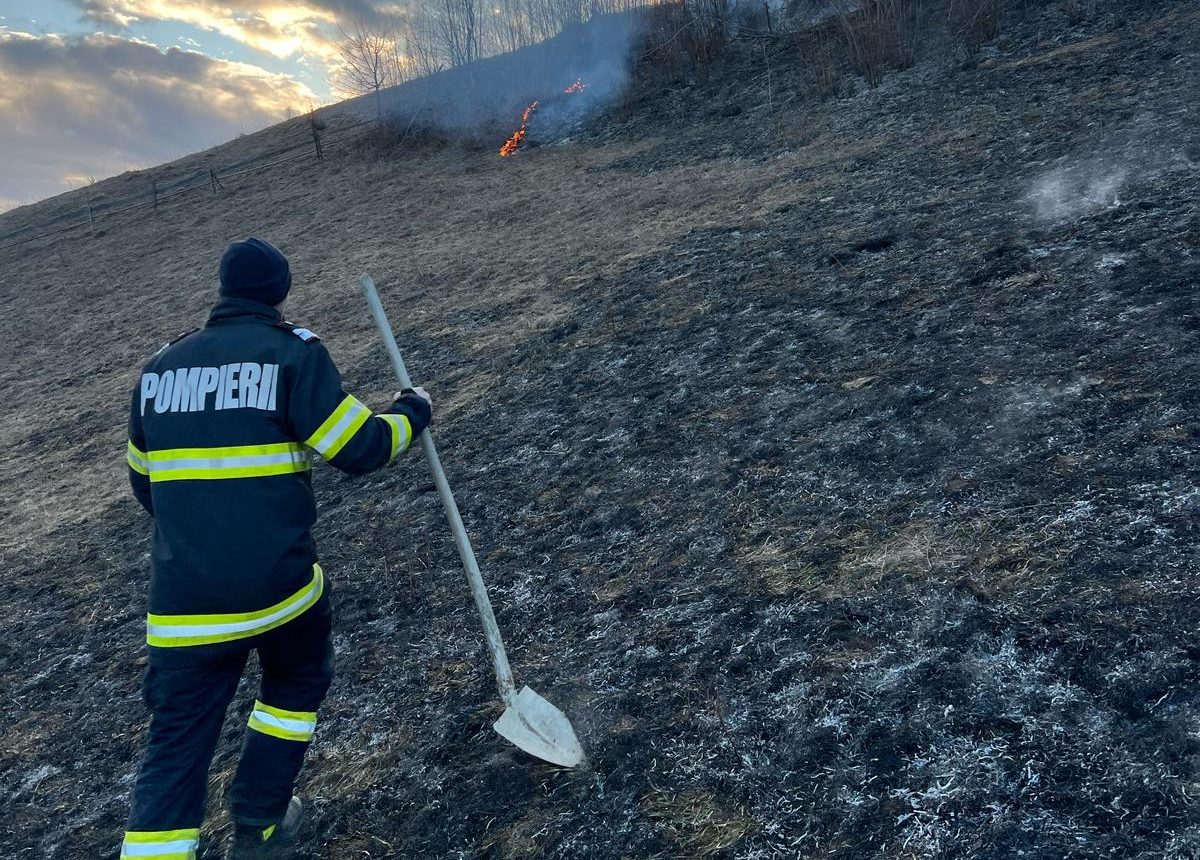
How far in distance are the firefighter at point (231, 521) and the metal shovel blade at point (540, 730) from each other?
0.71 meters

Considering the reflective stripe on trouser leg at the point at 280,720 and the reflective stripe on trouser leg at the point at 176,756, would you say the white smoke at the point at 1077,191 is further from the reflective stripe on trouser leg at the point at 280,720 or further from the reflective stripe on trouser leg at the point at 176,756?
the reflective stripe on trouser leg at the point at 176,756

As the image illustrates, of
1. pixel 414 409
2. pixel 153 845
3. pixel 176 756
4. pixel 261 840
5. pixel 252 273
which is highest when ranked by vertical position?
pixel 252 273

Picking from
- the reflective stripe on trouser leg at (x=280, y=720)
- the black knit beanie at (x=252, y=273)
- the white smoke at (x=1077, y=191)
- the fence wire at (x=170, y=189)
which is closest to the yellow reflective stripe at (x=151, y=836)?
the reflective stripe on trouser leg at (x=280, y=720)

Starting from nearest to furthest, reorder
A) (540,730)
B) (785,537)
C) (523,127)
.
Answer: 1. (540,730)
2. (785,537)
3. (523,127)

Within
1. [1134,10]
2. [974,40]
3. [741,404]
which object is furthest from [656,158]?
[741,404]

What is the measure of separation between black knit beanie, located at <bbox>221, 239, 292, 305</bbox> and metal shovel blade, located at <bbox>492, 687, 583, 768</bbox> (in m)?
1.60

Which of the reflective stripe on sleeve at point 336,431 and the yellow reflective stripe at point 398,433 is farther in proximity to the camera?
the yellow reflective stripe at point 398,433

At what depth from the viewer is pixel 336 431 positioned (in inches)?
100

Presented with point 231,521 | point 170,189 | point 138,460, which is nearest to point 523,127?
point 170,189

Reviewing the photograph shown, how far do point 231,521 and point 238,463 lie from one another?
0.57 feet

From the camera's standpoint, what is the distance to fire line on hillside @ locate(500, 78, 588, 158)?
1566 centimetres

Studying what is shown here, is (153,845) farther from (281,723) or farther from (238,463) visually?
(238,463)

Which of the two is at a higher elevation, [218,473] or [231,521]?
[218,473]

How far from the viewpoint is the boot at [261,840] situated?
8.93 feet
